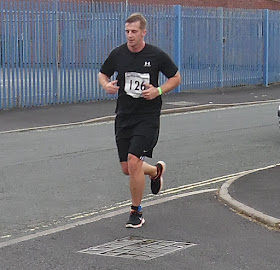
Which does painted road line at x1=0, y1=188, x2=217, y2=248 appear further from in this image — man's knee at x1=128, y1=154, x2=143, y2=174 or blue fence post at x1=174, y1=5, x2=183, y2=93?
blue fence post at x1=174, y1=5, x2=183, y2=93

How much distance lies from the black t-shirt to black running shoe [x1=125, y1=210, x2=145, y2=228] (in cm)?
99

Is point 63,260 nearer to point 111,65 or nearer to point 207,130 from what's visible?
point 111,65

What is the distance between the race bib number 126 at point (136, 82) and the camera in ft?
21.5

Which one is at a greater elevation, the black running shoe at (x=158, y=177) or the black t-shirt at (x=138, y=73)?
the black t-shirt at (x=138, y=73)

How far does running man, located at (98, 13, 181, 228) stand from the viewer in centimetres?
655

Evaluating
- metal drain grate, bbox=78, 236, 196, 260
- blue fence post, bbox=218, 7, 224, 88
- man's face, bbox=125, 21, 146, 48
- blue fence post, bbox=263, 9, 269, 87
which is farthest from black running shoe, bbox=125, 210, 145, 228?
blue fence post, bbox=263, 9, 269, 87

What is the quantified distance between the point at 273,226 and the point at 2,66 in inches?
492

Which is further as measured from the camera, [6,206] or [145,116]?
[6,206]

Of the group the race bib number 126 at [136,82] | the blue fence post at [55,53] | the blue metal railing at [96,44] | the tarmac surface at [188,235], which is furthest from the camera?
the blue fence post at [55,53]

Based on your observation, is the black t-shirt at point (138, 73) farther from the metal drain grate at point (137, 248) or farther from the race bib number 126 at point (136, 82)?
the metal drain grate at point (137, 248)

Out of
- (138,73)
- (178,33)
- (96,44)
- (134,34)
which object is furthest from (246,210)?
(178,33)

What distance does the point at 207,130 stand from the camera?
14164 mm

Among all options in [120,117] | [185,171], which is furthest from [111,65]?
[185,171]

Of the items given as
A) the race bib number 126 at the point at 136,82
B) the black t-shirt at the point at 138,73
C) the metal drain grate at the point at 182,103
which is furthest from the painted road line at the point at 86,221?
the metal drain grate at the point at 182,103
